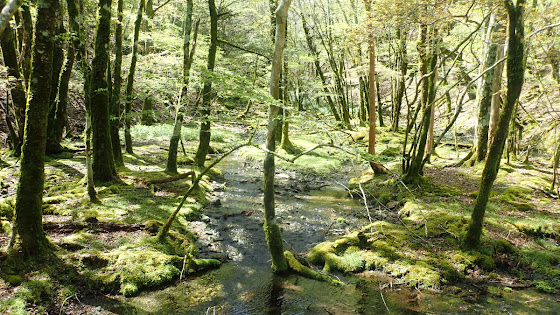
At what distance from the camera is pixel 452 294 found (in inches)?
218

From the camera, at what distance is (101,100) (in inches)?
334

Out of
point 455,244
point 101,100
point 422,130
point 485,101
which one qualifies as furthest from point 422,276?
point 485,101

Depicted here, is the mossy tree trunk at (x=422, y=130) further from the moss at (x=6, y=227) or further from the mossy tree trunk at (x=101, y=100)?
the moss at (x=6, y=227)

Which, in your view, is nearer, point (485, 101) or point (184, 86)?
point (184, 86)

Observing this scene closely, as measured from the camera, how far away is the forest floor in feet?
16.4

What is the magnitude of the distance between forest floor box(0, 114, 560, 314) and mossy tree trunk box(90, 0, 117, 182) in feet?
1.87

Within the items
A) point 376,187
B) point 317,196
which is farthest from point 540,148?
point 317,196

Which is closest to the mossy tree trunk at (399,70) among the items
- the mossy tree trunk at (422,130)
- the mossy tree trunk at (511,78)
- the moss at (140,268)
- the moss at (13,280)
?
the mossy tree trunk at (422,130)

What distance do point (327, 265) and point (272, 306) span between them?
65.9 inches

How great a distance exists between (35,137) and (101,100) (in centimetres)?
434

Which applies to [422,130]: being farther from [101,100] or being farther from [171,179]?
[101,100]

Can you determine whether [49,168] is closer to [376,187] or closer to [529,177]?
[376,187]

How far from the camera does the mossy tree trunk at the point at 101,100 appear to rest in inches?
320

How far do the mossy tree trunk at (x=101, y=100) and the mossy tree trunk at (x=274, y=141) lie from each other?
16.3 feet
